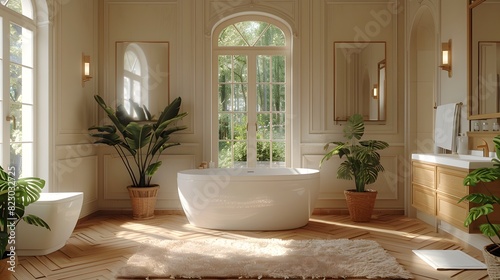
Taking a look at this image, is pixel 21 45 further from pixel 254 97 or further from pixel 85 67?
pixel 254 97

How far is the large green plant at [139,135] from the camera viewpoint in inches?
181

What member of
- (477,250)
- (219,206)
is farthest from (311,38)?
(477,250)

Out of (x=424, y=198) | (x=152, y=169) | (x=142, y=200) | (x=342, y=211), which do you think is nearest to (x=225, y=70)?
(x=152, y=169)

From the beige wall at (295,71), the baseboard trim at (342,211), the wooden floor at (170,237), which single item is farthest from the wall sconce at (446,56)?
the baseboard trim at (342,211)

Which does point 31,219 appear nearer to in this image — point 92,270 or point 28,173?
point 92,270

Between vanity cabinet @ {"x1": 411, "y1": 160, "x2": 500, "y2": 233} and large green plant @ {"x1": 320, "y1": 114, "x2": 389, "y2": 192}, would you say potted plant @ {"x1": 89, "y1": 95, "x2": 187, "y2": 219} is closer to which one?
large green plant @ {"x1": 320, "y1": 114, "x2": 389, "y2": 192}

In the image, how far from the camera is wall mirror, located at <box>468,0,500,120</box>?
11.0 feet

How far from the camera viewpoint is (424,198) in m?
3.85

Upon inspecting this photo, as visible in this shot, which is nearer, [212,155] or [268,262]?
[268,262]

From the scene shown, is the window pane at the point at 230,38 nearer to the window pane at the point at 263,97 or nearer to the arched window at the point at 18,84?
the window pane at the point at 263,97

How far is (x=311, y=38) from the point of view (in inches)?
200

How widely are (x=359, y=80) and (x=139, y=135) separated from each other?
2598mm

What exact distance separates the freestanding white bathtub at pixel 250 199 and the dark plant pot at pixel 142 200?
2.34 ft

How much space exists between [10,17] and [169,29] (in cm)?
187
